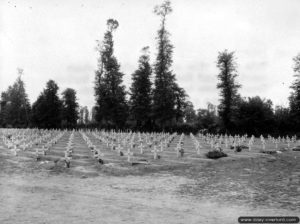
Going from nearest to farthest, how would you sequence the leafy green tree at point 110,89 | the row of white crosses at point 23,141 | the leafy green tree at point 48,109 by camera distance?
1. the row of white crosses at point 23,141
2. the leafy green tree at point 110,89
3. the leafy green tree at point 48,109

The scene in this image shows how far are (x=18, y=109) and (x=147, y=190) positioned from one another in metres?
69.9

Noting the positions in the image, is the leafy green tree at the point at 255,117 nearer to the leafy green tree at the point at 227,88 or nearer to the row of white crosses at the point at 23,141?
the leafy green tree at the point at 227,88

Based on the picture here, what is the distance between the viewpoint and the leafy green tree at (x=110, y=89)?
5103cm

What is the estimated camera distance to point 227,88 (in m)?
47.7

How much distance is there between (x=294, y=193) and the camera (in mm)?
9133

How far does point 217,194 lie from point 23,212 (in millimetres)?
4938

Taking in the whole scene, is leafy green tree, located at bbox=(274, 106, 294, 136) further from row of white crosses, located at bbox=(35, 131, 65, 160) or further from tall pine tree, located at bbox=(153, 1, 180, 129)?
row of white crosses, located at bbox=(35, 131, 65, 160)

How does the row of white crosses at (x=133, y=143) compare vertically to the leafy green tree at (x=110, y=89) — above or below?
below

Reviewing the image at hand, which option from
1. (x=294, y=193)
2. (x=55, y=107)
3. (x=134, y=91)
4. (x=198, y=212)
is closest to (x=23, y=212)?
(x=198, y=212)

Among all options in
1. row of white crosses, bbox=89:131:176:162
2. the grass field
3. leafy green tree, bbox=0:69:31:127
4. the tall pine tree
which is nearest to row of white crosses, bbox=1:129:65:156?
the grass field

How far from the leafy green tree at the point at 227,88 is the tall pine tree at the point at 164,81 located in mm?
6774

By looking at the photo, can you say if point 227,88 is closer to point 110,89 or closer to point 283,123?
point 283,123

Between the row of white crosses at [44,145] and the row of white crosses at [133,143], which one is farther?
the row of white crosses at [133,143]

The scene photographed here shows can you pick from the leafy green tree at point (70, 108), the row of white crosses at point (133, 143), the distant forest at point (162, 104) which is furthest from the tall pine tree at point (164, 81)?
the leafy green tree at point (70, 108)
